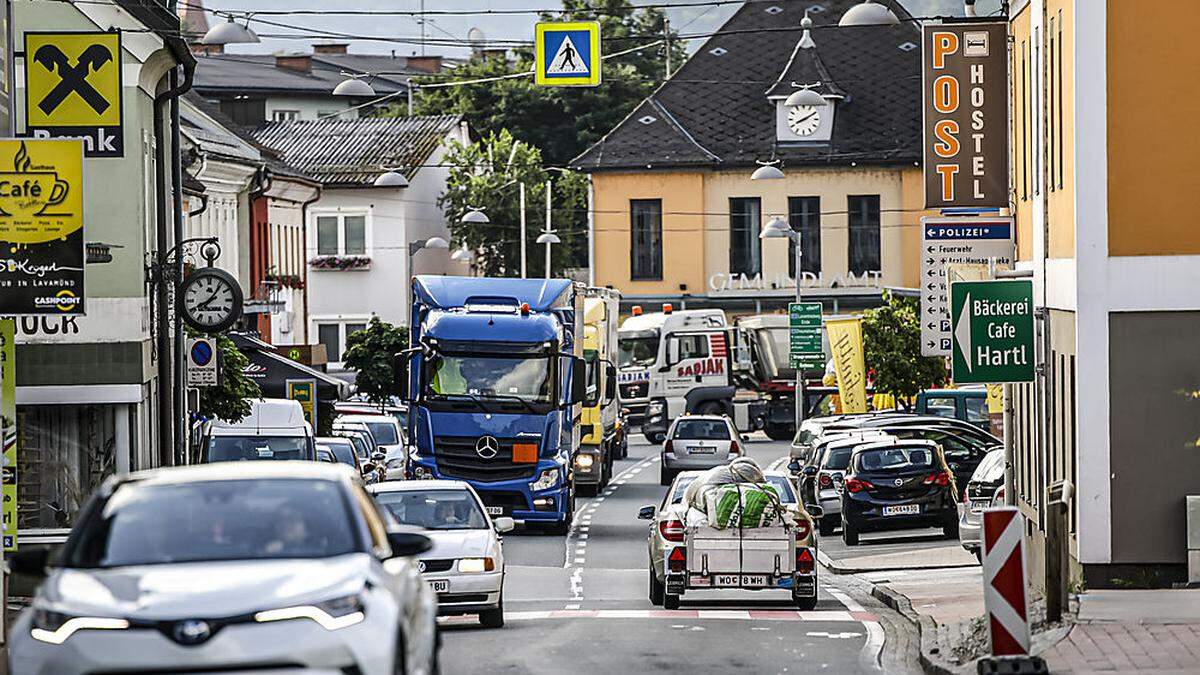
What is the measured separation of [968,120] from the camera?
2261 centimetres

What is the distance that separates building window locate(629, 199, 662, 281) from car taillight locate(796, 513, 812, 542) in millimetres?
53574

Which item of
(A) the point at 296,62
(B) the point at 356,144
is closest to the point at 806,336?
(B) the point at 356,144

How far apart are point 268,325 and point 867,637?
4156 cm

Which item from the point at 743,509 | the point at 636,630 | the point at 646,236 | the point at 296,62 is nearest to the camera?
the point at 636,630

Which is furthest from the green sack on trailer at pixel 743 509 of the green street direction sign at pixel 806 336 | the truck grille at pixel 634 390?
the truck grille at pixel 634 390

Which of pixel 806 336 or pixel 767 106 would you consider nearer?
pixel 806 336

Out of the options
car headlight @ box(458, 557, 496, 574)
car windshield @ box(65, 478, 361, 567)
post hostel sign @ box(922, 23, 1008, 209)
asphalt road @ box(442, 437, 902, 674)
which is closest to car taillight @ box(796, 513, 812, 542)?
asphalt road @ box(442, 437, 902, 674)

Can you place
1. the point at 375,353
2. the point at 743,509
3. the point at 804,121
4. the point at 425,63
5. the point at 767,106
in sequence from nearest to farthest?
the point at 743,509, the point at 375,353, the point at 804,121, the point at 767,106, the point at 425,63

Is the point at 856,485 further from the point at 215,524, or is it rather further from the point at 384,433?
the point at 215,524

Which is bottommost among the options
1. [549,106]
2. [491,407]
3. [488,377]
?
[491,407]

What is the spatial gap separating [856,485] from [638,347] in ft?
117

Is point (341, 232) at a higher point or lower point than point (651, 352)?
higher

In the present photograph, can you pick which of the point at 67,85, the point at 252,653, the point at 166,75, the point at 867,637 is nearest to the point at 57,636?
the point at 252,653

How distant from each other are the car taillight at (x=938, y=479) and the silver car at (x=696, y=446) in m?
13.9
